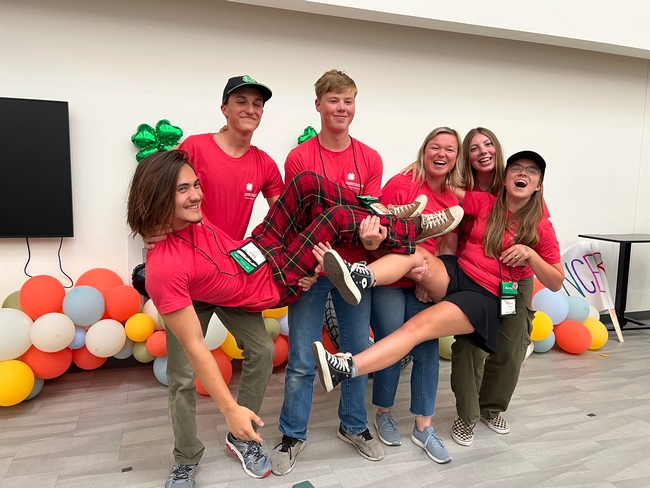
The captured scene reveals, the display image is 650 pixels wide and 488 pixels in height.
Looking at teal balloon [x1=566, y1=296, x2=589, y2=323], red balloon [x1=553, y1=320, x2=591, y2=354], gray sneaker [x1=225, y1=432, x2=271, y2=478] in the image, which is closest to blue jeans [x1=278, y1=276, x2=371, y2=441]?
gray sneaker [x1=225, y1=432, x2=271, y2=478]

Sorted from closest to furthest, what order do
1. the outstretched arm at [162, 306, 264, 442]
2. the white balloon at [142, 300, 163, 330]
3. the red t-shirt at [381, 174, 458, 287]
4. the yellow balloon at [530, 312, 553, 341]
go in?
the outstretched arm at [162, 306, 264, 442] → the red t-shirt at [381, 174, 458, 287] → the white balloon at [142, 300, 163, 330] → the yellow balloon at [530, 312, 553, 341]

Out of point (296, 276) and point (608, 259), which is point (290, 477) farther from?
point (608, 259)

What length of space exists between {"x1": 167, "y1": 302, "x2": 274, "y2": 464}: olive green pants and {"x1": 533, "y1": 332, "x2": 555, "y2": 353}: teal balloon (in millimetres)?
2614

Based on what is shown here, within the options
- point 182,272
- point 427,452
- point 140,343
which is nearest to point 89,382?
point 140,343

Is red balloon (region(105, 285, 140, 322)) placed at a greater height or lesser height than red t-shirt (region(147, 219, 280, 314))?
lesser

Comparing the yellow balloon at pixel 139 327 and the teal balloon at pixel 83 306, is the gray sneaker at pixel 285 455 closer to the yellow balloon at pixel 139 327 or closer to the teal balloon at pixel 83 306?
the yellow balloon at pixel 139 327

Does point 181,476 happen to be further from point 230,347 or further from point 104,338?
point 104,338

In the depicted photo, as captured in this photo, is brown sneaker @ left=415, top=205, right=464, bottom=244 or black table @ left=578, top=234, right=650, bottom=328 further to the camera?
black table @ left=578, top=234, right=650, bottom=328

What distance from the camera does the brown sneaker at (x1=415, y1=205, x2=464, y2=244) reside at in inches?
84.0

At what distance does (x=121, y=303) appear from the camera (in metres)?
2.87

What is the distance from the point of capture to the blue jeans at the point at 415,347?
89.7 inches

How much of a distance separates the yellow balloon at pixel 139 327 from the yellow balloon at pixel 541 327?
2.85 metres

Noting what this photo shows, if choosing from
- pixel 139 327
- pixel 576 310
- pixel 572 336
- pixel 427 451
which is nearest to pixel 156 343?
pixel 139 327

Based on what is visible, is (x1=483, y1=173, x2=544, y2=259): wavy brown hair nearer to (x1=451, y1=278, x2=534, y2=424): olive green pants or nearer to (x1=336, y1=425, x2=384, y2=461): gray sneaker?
(x1=451, y1=278, x2=534, y2=424): olive green pants
